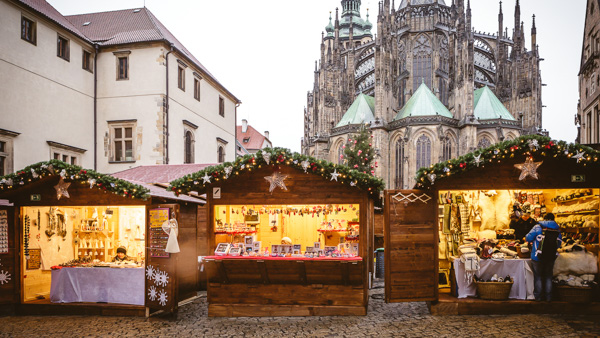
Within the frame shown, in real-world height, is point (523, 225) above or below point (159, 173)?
below

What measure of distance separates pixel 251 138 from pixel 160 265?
177 feet

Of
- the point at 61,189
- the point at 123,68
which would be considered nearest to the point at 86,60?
the point at 123,68

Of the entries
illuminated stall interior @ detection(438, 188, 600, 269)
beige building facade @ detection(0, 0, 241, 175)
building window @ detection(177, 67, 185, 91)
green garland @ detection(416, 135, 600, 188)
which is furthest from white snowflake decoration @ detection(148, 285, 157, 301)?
building window @ detection(177, 67, 185, 91)

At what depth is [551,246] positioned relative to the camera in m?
8.61

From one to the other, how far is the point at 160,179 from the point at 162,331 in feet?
29.3

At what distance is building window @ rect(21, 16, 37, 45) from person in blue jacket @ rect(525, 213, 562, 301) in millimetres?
18181

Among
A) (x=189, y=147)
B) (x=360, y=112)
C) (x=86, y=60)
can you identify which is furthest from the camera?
(x=360, y=112)

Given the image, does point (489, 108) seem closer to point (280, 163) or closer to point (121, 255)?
point (280, 163)

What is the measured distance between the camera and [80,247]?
36.5 ft

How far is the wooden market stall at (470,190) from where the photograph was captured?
8406 mm

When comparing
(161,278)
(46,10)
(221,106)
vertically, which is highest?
(46,10)

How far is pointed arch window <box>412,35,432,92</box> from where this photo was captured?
4803cm

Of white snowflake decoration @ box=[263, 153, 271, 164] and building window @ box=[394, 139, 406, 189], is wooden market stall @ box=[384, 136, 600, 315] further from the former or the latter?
building window @ box=[394, 139, 406, 189]

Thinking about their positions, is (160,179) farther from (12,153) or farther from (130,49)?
(130,49)
